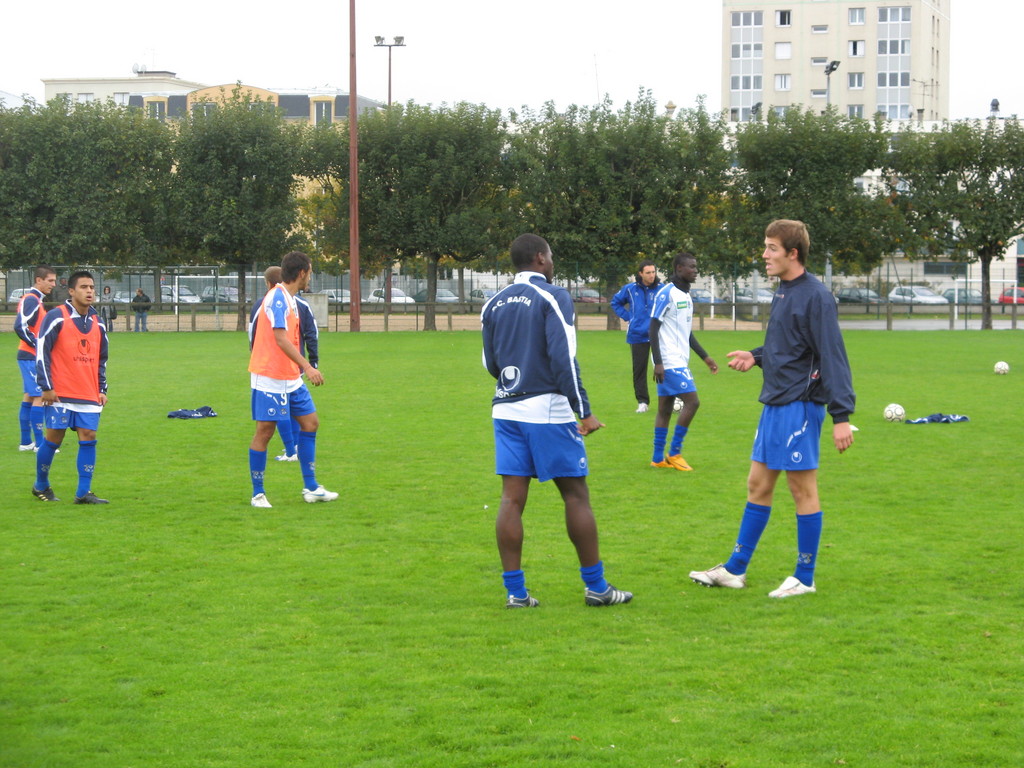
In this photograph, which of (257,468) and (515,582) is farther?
(257,468)

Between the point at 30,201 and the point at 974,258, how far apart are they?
34248 millimetres

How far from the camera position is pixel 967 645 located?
5629 mm

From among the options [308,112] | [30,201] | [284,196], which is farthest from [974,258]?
[308,112]

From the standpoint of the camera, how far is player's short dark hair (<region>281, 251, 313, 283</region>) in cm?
904

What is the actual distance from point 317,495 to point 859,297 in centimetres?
4035

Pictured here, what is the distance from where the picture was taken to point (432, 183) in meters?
42.0

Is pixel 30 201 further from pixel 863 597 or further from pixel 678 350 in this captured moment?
pixel 863 597

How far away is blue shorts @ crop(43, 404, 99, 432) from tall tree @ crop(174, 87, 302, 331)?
109ft

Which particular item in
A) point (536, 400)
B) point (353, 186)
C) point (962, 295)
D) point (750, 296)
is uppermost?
point (353, 186)

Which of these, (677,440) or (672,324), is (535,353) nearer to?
(672,324)

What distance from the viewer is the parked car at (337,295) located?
149ft

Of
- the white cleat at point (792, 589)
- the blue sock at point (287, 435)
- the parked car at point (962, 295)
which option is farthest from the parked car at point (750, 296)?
the white cleat at point (792, 589)

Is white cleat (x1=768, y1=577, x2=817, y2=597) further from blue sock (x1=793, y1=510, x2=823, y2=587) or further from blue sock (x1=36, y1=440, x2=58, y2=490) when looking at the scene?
blue sock (x1=36, y1=440, x2=58, y2=490)

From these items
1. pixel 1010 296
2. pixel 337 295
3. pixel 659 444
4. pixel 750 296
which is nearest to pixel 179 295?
pixel 337 295
